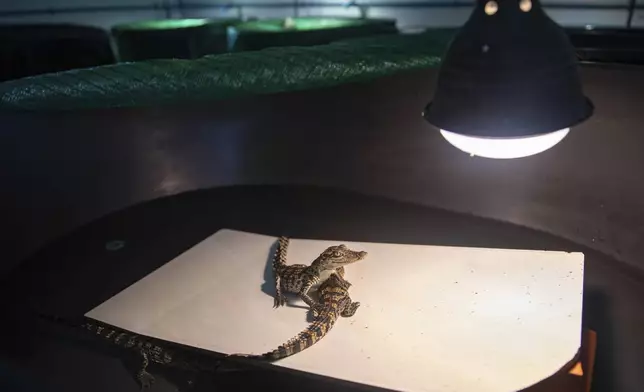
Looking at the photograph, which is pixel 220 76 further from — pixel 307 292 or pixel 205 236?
pixel 307 292

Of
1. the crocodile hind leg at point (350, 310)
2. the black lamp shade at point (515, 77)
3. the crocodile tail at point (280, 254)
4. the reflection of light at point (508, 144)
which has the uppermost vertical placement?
the black lamp shade at point (515, 77)

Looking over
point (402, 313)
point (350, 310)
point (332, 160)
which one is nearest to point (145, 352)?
point (350, 310)

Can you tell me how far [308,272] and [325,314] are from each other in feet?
0.55

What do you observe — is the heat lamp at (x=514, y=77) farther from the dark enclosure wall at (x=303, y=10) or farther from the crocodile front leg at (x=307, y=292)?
the dark enclosure wall at (x=303, y=10)

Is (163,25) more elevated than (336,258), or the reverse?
(163,25)

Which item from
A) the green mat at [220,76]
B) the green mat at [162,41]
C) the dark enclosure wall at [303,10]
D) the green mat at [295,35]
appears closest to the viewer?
the green mat at [220,76]

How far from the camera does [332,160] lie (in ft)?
6.66

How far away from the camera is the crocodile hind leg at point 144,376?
1.14 meters

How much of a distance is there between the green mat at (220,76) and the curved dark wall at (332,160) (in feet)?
0.27

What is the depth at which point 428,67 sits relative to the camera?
1884 mm

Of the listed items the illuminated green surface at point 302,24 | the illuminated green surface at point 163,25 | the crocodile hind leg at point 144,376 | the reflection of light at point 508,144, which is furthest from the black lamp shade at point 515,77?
the illuminated green surface at point 163,25

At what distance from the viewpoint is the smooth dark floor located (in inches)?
48.1

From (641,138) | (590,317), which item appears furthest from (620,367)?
(641,138)

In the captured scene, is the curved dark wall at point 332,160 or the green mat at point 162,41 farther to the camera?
the green mat at point 162,41
